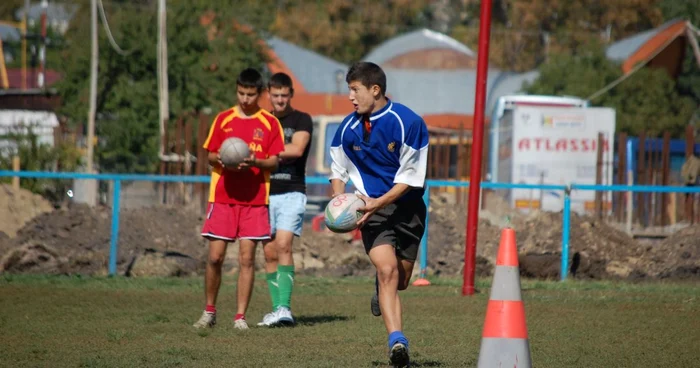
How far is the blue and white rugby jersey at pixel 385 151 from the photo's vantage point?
7.77 metres

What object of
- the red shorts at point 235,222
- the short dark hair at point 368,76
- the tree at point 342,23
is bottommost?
the red shorts at point 235,222

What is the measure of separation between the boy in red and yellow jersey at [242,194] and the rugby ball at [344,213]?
209cm

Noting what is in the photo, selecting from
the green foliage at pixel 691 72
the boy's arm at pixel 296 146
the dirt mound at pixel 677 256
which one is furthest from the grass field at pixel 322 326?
the green foliage at pixel 691 72

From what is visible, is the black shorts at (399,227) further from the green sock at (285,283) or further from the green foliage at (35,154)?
the green foliage at (35,154)

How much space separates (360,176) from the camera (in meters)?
8.04

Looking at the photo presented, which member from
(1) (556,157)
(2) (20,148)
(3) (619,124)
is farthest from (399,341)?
(3) (619,124)

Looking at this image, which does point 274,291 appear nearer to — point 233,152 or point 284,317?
point 284,317

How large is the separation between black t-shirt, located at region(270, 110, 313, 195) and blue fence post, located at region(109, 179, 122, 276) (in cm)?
540

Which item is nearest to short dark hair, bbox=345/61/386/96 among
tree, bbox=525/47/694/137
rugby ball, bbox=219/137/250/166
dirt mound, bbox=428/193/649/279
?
rugby ball, bbox=219/137/250/166

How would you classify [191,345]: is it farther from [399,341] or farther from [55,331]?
[399,341]

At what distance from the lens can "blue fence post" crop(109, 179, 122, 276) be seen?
15.1 meters

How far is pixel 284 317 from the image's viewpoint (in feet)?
32.9

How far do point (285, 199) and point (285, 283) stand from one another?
2.56ft

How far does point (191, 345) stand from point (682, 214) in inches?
436
